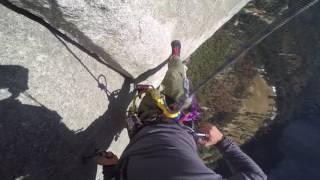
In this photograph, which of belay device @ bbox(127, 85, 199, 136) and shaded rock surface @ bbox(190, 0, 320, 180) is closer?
belay device @ bbox(127, 85, 199, 136)

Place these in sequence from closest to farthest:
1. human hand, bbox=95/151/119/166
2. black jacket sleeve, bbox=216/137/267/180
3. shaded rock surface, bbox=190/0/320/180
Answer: black jacket sleeve, bbox=216/137/267/180 → human hand, bbox=95/151/119/166 → shaded rock surface, bbox=190/0/320/180

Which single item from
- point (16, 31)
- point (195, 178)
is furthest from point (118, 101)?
point (195, 178)

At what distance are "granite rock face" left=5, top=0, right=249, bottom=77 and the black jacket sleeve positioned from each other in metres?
1.14

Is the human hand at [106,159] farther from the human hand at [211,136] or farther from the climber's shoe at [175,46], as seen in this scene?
the climber's shoe at [175,46]

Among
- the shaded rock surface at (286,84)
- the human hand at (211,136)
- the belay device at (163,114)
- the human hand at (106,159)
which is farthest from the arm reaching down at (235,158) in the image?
the shaded rock surface at (286,84)

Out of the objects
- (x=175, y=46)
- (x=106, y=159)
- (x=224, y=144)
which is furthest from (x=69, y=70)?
(x=224, y=144)

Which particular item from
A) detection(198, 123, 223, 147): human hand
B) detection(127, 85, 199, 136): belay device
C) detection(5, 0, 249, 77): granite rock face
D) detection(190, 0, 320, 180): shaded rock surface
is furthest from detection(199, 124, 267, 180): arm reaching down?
detection(190, 0, 320, 180): shaded rock surface

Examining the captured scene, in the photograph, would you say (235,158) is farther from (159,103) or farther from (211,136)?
(159,103)

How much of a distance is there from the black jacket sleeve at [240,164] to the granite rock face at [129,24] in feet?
3.75

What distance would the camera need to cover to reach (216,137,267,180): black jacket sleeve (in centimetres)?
210

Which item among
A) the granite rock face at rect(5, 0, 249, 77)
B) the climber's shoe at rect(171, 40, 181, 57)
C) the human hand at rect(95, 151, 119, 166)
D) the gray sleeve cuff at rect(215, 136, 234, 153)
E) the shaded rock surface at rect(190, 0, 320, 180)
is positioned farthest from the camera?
the shaded rock surface at rect(190, 0, 320, 180)

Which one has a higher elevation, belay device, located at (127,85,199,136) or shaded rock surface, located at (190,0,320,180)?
belay device, located at (127,85,199,136)

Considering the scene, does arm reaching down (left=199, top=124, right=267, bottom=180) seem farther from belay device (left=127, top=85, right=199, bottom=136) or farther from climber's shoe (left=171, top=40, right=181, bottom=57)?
climber's shoe (left=171, top=40, right=181, bottom=57)

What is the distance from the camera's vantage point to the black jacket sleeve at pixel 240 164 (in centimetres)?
210
